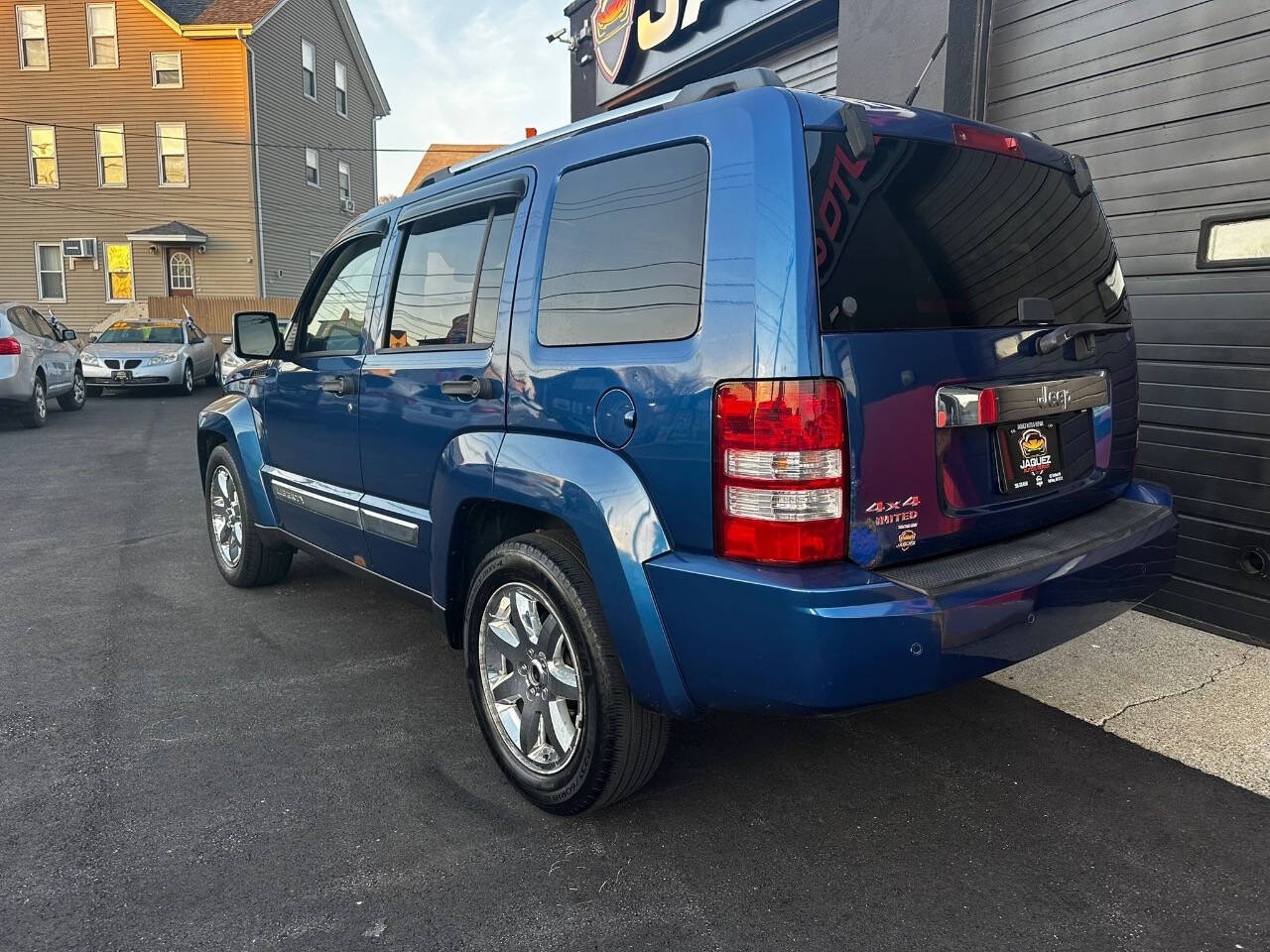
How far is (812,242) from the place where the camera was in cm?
234

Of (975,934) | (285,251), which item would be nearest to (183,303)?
(285,251)

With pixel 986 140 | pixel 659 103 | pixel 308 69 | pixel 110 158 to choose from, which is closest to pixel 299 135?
pixel 308 69

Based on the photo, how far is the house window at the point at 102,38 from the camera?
25.2 meters

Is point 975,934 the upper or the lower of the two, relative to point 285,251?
lower

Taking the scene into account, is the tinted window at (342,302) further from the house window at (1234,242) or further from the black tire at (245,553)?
the house window at (1234,242)

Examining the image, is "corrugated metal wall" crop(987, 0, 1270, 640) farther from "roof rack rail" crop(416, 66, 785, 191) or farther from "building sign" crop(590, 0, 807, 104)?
"building sign" crop(590, 0, 807, 104)

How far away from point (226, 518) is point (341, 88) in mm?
28622

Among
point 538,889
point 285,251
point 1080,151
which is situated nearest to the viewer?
point 538,889

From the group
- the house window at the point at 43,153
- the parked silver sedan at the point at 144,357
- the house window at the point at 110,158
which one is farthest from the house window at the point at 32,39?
the parked silver sedan at the point at 144,357

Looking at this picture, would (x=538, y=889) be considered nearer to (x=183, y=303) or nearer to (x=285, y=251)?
(x=183, y=303)

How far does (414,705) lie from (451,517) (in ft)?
3.23

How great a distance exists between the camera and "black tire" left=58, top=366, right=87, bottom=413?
49.3 feet

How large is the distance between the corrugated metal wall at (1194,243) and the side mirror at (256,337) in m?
4.28

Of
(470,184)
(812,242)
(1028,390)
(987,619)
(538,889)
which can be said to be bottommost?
(538,889)
